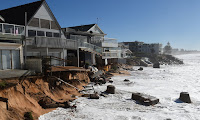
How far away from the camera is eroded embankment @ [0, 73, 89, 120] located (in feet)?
40.4

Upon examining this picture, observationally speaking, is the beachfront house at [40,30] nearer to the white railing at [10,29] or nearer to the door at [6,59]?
the white railing at [10,29]

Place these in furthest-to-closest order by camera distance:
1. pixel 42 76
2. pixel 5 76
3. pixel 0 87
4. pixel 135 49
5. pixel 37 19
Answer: pixel 135 49 → pixel 37 19 → pixel 42 76 → pixel 5 76 → pixel 0 87

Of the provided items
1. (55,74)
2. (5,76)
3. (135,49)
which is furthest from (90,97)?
(135,49)

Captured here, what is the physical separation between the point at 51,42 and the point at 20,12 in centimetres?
757

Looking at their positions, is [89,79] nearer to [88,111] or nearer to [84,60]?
[84,60]

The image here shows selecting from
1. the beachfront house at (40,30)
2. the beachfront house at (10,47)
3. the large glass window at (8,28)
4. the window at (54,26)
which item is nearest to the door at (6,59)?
the beachfront house at (10,47)

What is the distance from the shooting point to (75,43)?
2616 centimetres

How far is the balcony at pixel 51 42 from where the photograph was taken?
68.2ft

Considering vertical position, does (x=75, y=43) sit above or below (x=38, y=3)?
below

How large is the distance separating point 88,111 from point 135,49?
104 meters

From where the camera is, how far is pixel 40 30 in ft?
79.1

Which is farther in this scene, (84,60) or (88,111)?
(84,60)

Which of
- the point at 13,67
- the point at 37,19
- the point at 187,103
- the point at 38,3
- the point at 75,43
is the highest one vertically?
the point at 38,3

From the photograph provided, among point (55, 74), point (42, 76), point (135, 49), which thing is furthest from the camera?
point (135, 49)
